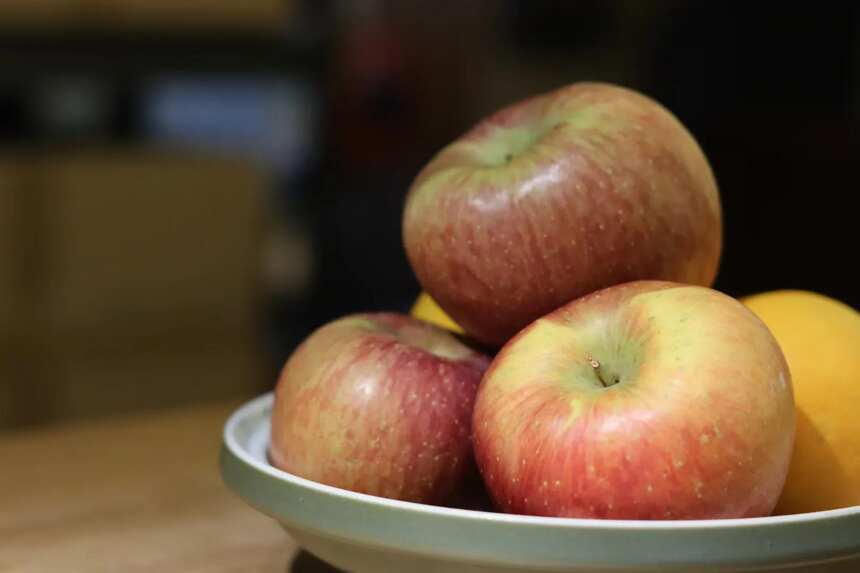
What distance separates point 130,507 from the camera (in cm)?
72

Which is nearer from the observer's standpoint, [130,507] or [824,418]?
[824,418]

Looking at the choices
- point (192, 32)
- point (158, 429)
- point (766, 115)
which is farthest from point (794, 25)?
point (158, 429)

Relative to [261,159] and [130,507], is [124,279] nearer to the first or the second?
[261,159]

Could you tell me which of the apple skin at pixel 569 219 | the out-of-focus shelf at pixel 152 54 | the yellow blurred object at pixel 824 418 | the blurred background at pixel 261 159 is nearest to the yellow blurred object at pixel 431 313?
the apple skin at pixel 569 219

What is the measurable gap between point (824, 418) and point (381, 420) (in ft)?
0.68

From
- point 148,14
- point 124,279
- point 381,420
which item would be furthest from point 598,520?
point 148,14

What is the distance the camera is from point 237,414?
25.2 inches

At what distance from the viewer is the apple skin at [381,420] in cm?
52

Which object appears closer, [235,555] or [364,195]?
[235,555]

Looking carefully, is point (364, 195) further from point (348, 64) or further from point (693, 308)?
point (693, 308)

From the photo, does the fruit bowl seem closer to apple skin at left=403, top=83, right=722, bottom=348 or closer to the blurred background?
apple skin at left=403, top=83, right=722, bottom=348

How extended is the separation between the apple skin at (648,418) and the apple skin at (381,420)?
1.2 inches

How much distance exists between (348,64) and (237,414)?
2.01m

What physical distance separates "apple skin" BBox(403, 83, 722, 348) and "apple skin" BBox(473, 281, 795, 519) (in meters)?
0.05
